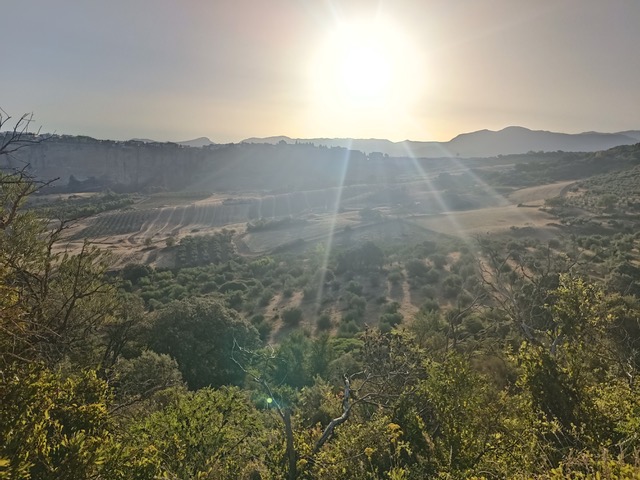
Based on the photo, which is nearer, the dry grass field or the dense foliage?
the dense foliage

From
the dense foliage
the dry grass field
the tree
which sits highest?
the dense foliage

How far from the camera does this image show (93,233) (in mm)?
53844

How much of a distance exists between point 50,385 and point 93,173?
96.4 m

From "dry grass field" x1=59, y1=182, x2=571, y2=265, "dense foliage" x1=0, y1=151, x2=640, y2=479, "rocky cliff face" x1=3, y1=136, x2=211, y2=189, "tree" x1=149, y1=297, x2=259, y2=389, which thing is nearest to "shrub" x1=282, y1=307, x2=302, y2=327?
"tree" x1=149, y1=297, x2=259, y2=389

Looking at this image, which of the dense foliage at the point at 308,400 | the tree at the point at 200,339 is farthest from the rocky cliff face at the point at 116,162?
the dense foliage at the point at 308,400

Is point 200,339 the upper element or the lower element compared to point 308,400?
lower

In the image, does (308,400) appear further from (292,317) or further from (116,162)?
(116,162)

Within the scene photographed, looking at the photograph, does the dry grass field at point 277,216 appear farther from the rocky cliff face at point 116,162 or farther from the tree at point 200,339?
the tree at point 200,339

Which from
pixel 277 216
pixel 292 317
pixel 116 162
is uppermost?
pixel 116 162

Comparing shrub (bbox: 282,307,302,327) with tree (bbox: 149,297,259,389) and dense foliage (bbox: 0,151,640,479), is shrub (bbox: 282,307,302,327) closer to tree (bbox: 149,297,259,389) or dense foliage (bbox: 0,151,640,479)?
tree (bbox: 149,297,259,389)

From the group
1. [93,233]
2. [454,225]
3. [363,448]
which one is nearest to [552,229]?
[454,225]

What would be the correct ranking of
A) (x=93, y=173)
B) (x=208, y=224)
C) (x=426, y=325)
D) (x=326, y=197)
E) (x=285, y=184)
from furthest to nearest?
(x=285, y=184)
(x=93, y=173)
(x=326, y=197)
(x=208, y=224)
(x=426, y=325)

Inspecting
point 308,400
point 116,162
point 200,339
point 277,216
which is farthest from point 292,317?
point 116,162

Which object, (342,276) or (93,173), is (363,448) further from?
(93,173)
